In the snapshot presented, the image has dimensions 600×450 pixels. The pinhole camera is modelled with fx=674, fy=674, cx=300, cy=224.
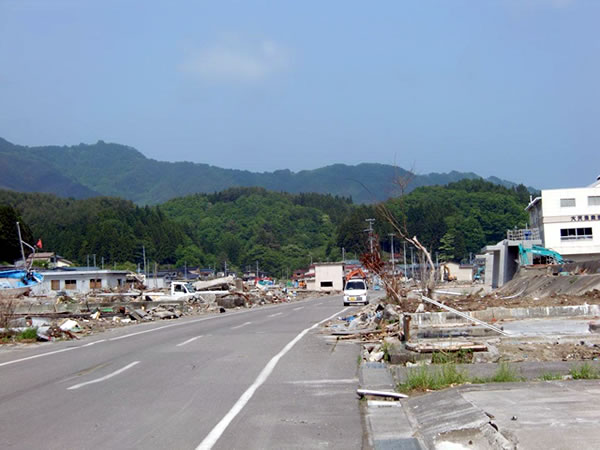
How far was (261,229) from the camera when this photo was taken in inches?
7249

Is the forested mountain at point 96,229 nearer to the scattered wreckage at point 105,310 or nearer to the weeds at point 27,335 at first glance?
the scattered wreckage at point 105,310

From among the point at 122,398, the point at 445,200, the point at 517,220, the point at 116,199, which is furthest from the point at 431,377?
the point at 116,199

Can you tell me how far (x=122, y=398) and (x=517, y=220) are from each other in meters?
124

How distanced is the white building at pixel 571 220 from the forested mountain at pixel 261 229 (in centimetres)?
2942

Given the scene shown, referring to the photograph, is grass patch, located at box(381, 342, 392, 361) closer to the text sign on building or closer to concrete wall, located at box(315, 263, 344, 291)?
the text sign on building

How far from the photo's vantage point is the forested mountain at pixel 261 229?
126562 mm

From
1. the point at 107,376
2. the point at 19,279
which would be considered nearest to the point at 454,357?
the point at 107,376

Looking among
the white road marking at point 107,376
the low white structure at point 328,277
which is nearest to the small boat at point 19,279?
the white road marking at point 107,376

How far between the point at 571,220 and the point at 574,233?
1.40 m

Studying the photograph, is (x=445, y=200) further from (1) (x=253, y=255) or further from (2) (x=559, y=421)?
(2) (x=559, y=421)

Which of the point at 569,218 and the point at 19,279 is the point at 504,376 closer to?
the point at 19,279

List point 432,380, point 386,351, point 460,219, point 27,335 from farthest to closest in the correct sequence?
1. point 460,219
2. point 27,335
3. point 386,351
4. point 432,380

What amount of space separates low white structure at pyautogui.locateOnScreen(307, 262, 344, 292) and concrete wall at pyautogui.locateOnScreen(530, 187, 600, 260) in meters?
34.4

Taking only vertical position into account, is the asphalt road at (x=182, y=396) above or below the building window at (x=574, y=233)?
below
